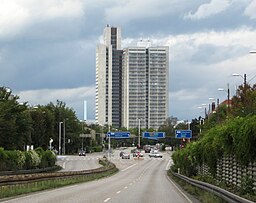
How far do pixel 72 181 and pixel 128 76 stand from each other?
504ft

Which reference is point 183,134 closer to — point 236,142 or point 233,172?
point 233,172

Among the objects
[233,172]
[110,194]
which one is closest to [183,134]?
[110,194]

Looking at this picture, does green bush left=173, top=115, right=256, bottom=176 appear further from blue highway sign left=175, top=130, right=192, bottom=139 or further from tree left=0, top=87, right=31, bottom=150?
blue highway sign left=175, top=130, right=192, bottom=139

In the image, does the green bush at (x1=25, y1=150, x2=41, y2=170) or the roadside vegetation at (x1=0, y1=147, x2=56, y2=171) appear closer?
the roadside vegetation at (x1=0, y1=147, x2=56, y2=171)

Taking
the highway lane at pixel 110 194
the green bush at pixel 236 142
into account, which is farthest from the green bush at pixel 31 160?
the green bush at pixel 236 142

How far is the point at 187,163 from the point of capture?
158 feet

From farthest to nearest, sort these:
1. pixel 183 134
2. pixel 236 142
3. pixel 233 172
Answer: pixel 183 134
pixel 233 172
pixel 236 142

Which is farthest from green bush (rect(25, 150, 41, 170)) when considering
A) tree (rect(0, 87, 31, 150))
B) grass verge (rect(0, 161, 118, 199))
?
tree (rect(0, 87, 31, 150))

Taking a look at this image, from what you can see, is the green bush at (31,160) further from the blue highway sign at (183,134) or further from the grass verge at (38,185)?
the blue highway sign at (183,134)

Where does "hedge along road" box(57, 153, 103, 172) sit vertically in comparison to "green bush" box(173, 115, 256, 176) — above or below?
below

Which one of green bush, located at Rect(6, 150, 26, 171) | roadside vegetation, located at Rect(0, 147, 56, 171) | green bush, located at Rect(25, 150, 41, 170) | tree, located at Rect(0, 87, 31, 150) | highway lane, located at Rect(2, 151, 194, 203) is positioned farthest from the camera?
tree, located at Rect(0, 87, 31, 150)

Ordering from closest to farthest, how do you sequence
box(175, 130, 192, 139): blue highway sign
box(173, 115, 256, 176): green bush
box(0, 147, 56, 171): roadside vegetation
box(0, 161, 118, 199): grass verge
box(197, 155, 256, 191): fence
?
box(173, 115, 256, 176): green bush → box(197, 155, 256, 191): fence → box(0, 161, 118, 199): grass verge → box(0, 147, 56, 171): roadside vegetation → box(175, 130, 192, 139): blue highway sign

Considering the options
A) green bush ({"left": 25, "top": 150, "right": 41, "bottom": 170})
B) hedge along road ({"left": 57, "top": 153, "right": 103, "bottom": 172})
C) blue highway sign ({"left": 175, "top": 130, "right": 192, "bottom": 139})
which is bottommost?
hedge along road ({"left": 57, "top": 153, "right": 103, "bottom": 172})

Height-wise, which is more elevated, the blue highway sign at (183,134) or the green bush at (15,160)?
the blue highway sign at (183,134)
